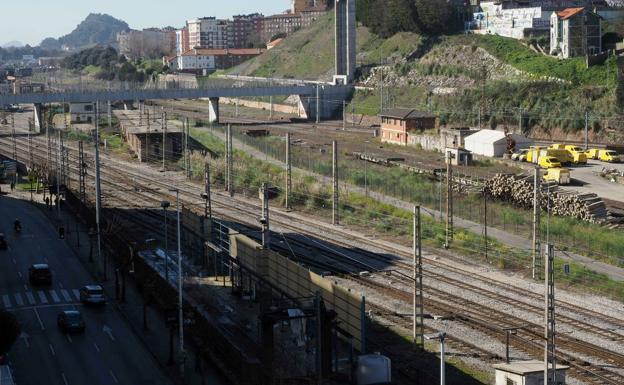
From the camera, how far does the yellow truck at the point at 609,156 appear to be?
46.2m

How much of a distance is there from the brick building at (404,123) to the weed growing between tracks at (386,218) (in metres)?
9.25

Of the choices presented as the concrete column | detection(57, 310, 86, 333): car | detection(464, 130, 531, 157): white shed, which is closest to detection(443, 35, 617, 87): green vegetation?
detection(464, 130, 531, 157): white shed

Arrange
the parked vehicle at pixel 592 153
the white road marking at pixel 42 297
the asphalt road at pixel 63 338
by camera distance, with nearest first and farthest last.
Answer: the asphalt road at pixel 63 338
the white road marking at pixel 42 297
the parked vehicle at pixel 592 153

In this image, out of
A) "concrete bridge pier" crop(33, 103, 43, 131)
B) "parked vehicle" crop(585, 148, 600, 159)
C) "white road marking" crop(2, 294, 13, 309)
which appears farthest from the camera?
"concrete bridge pier" crop(33, 103, 43, 131)

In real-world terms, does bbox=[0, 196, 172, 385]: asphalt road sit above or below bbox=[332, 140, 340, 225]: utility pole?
below

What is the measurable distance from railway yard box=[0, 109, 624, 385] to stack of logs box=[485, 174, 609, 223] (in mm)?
5343

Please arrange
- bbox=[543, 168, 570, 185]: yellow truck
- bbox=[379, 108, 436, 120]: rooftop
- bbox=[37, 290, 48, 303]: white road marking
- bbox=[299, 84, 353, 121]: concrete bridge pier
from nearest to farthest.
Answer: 1. bbox=[37, 290, 48, 303]: white road marking
2. bbox=[543, 168, 570, 185]: yellow truck
3. bbox=[379, 108, 436, 120]: rooftop
4. bbox=[299, 84, 353, 121]: concrete bridge pier

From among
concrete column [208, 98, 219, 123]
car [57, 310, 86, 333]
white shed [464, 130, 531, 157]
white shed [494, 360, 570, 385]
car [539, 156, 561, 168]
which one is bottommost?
car [57, 310, 86, 333]

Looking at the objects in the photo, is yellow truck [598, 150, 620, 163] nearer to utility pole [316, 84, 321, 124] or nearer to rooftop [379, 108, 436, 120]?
rooftop [379, 108, 436, 120]

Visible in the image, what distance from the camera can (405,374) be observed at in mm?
18609

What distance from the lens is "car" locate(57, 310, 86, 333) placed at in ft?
72.2

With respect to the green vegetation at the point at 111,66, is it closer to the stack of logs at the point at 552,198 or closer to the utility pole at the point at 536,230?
the stack of logs at the point at 552,198

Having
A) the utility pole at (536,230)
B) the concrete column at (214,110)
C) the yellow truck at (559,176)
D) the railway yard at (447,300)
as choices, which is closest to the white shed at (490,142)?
the yellow truck at (559,176)

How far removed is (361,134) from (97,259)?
35990 millimetres
